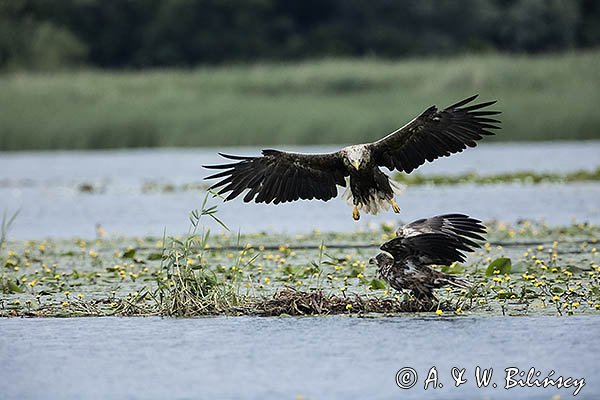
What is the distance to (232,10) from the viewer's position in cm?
4897

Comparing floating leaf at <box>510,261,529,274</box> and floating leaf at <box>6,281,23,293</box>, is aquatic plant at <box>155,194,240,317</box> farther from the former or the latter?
floating leaf at <box>510,261,529,274</box>

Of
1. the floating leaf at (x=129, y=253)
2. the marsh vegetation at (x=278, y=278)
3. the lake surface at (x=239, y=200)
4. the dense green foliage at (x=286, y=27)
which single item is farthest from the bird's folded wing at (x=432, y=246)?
the dense green foliage at (x=286, y=27)

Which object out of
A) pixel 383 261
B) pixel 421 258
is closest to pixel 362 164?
pixel 383 261

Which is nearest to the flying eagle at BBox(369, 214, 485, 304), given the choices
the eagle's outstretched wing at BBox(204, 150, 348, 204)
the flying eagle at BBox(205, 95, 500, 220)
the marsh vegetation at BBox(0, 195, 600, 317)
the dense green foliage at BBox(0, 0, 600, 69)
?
the marsh vegetation at BBox(0, 195, 600, 317)

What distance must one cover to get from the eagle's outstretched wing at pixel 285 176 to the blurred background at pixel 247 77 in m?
18.7

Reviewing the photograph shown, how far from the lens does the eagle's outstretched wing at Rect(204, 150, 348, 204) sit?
10.4 metres

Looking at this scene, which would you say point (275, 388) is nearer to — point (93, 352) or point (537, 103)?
point (93, 352)

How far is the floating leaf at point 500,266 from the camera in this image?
33.0 ft

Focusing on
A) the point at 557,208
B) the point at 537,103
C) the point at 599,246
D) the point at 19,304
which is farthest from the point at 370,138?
the point at 19,304

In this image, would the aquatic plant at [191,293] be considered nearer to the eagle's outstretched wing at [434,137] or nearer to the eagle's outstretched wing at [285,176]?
the eagle's outstretched wing at [285,176]

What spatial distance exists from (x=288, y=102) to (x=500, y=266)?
911 inches

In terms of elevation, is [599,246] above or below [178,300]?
above

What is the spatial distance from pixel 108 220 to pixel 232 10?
107 feet

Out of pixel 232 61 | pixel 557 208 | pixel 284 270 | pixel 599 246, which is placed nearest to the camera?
pixel 284 270
